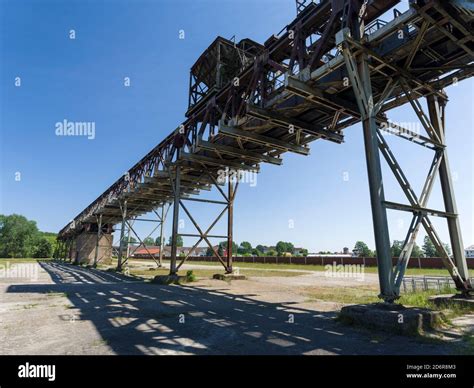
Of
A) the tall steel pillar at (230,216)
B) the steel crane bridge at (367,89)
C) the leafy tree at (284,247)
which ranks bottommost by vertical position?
the leafy tree at (284,247)

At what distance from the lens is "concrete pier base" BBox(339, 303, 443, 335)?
5344 millimetres

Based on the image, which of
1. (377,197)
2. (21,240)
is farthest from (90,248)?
(21,240)

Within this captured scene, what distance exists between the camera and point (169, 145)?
704 inches

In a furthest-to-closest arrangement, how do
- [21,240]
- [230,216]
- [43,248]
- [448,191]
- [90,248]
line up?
[43,248] → [21,240] → [90,248] → [230,216] → [448,191]

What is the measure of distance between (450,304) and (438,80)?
657 cm

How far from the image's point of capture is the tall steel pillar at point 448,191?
820 cm

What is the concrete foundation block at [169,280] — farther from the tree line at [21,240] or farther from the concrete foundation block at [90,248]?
the tree line at [21,240]

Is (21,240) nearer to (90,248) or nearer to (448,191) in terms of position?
(90,248)

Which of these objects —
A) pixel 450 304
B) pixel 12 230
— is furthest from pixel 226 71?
pixel 12 230

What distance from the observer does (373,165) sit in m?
6.61

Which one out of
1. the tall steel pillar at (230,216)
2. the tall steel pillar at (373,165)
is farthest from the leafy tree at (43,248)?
the tall steel pillar at (373,165)

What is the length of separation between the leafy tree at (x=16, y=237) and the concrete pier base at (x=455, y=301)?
305ft

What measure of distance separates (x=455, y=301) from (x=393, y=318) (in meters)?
3.75

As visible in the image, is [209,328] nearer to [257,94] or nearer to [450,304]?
[450,304]
